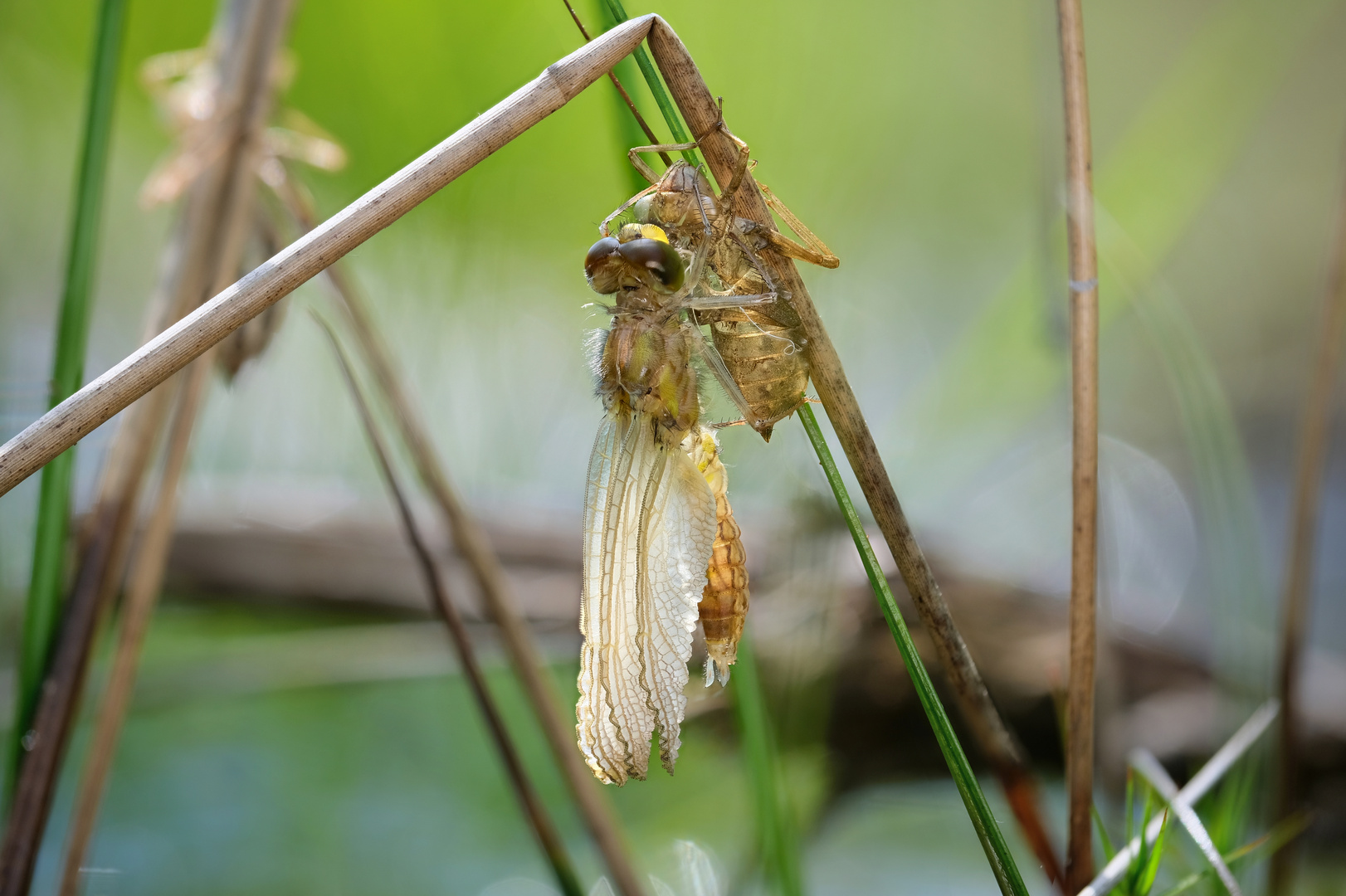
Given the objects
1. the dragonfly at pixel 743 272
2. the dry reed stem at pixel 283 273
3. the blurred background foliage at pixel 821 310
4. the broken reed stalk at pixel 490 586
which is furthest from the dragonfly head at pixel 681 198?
the blurred background foliage at pixel 821 310

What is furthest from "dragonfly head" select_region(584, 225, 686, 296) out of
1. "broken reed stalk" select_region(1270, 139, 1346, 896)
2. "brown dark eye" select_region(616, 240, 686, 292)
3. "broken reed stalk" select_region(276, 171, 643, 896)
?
"broken reed stalk" select_region(1270, 139, 1346, 896)

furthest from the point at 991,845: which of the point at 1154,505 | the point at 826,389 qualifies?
the point at 1154,505

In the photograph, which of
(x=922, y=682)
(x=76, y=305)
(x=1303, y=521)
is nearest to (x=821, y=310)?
(x=1303, y=521)

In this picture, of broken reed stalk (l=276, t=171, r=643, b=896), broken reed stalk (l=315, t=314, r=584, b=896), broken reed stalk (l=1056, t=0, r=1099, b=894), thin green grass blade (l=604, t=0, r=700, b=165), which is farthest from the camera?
broken reed stalk (l=276, t=171, r=643, b=896)

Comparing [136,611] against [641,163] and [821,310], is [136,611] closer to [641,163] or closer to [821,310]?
[641,163]

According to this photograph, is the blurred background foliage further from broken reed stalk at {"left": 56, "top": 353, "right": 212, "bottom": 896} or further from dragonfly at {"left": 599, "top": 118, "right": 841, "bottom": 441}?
dragonfly at {"left": 599, "top": 118, "right": 841, "bottom": 441}

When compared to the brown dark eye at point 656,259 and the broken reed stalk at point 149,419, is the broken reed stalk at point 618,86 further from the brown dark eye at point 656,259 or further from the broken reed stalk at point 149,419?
the broken reed stalk at point 149,419
